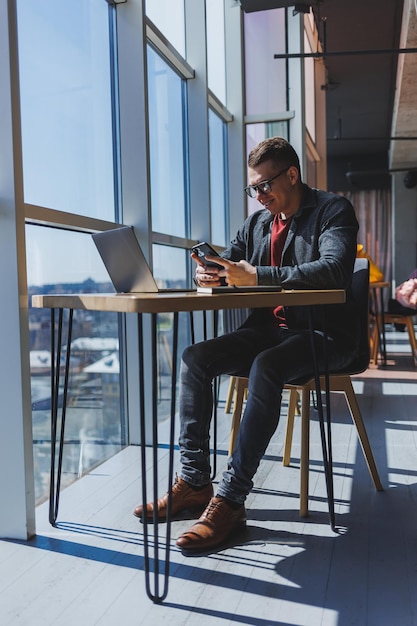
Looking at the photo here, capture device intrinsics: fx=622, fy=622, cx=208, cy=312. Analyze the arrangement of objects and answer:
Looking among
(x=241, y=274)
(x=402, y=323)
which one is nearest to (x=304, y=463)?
(x=241, y=274)

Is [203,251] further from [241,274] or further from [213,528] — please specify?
[213,528]

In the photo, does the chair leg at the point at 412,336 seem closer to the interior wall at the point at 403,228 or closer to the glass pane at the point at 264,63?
the glass pane at the point at 264,63

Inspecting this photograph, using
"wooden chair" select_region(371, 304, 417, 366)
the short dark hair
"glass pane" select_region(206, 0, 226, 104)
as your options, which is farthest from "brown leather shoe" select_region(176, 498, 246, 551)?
"wooden chair" select_region(371, 304, 417, 366)

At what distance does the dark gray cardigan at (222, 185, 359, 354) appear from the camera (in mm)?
1881

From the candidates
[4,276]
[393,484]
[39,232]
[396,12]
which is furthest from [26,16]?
[396,12]

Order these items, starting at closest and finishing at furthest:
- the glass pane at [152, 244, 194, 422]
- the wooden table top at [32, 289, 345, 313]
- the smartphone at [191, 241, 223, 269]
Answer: the wooden table top at [32, 289, 345, 313] < the smartphone at [191, 241, 223, 269] < the glass pane at [152, 244, 194, 422]

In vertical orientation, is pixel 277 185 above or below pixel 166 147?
below

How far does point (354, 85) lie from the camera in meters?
9.31

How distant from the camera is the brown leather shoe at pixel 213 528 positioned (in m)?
1.73

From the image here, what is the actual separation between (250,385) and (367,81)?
8396 mm

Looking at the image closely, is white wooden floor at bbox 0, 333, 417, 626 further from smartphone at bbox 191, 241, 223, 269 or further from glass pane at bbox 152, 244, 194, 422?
glass pane at bbox 152, 244, 194, 422

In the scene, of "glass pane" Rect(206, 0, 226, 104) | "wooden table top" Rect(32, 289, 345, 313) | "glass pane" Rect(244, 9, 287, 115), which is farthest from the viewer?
"glass pane" Rect(244, 9, 287, 115)

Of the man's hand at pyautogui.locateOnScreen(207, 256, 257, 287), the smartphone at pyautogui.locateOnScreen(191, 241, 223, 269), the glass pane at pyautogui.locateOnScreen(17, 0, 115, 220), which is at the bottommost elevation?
the man's hand at pyautogui.locateOnScreen(207, 256, 257, 287)

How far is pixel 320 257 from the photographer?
77.9 inches
